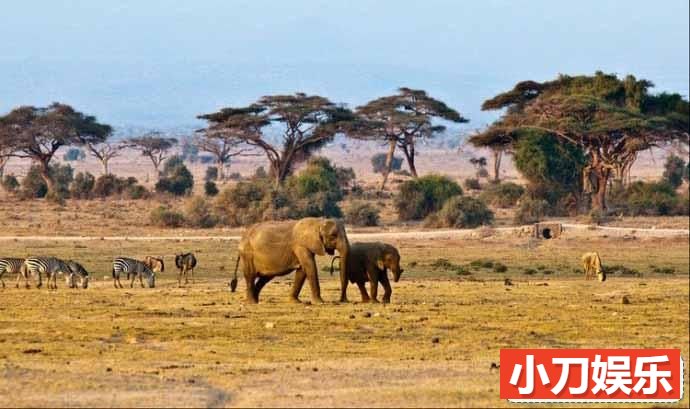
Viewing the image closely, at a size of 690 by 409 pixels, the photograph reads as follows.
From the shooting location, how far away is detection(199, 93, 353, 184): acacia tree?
3142 inches

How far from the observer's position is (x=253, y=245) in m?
28.0

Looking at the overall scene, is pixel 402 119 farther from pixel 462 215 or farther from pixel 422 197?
pixel 462 215

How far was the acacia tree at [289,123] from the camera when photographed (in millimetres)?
79812

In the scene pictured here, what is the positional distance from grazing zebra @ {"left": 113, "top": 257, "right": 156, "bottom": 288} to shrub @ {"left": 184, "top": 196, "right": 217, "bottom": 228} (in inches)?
1139

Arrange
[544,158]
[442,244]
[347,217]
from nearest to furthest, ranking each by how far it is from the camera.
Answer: [442,244] < [347,217] < [544,158]

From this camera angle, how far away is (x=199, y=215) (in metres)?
62.5

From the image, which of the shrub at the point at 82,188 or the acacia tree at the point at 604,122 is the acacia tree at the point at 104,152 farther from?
the acacia tree at the point at 604,122

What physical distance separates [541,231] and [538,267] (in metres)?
11.0

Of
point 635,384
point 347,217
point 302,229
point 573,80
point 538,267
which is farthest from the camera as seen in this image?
point 573,80

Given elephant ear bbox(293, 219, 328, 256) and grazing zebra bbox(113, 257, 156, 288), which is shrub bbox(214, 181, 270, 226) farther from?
elephant ear bbox(293, 219, 328, 256)

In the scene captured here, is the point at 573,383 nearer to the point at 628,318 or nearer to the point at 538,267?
the point at 628,318

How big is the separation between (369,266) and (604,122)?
39.8 meters

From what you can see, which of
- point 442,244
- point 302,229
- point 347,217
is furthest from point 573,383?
→ point 347,217

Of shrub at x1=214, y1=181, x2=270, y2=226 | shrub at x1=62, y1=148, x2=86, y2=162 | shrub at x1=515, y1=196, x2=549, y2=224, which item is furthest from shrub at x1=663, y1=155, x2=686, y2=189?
shrub at x1=62, y1=148, x2=86, y2=162
